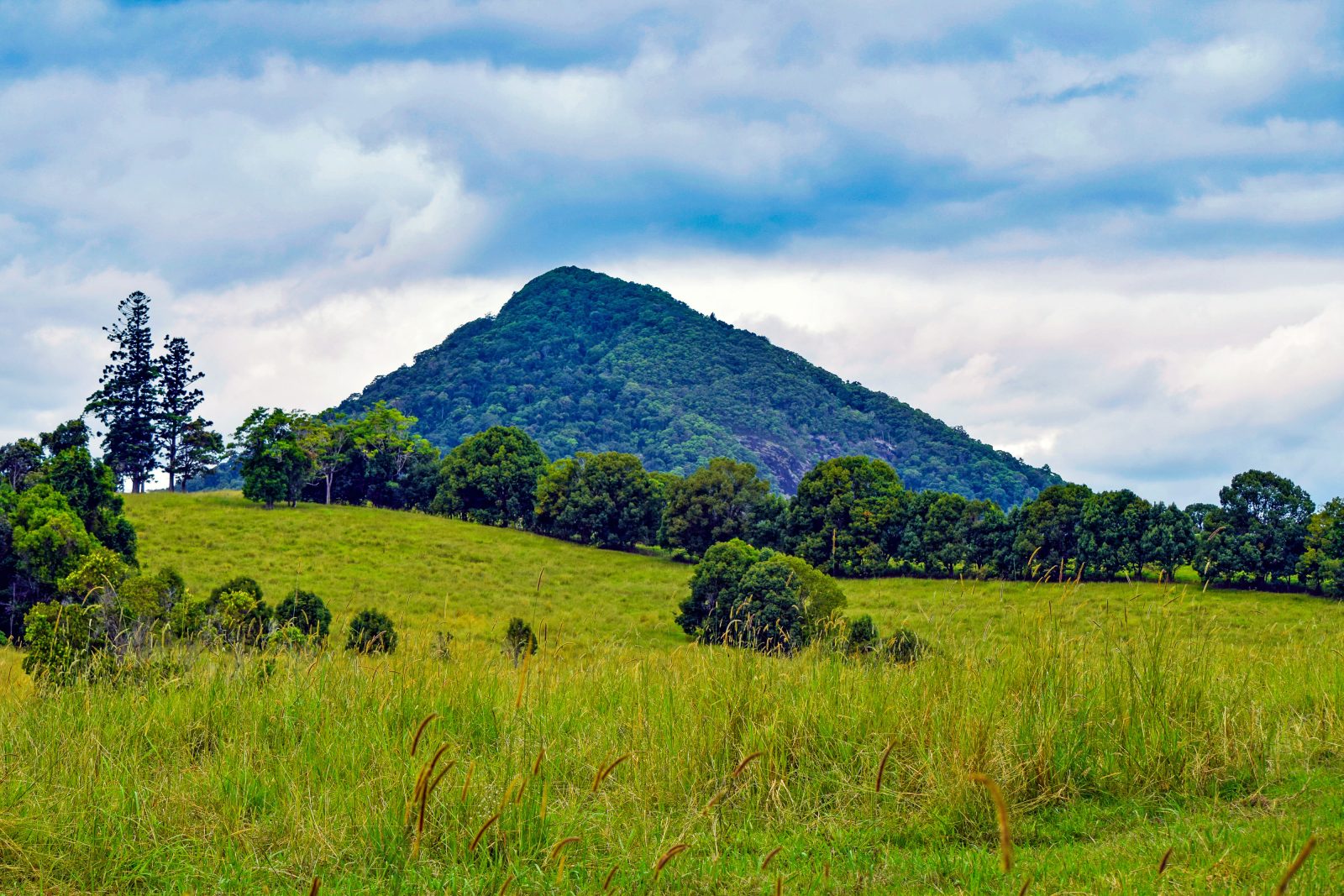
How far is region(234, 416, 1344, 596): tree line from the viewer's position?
4784cm

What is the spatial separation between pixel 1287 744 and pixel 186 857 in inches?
246

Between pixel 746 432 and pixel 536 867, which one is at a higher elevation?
pixel 746 432

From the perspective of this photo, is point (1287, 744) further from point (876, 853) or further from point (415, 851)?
point (415, 851)

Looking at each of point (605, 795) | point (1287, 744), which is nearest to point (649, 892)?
point (605, 795)

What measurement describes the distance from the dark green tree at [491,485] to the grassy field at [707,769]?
2783 inches

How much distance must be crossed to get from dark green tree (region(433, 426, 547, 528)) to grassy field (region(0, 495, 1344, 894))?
232ft

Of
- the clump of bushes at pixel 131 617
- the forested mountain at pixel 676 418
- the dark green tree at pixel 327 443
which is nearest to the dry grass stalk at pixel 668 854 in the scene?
the clump of bushes at pixel 131 617

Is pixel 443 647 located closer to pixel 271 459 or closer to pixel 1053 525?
pixel 1053 525

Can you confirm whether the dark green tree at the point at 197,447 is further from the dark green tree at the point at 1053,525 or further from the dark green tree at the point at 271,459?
the dark green tree at the point at 1053,525

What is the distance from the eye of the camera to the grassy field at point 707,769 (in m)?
4.16

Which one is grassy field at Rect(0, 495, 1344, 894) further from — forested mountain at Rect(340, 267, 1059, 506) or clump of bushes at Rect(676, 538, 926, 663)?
forested mountain at Rect(340, 267, 1059, 506)

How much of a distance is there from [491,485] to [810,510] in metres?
29.2

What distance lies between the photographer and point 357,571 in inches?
2105

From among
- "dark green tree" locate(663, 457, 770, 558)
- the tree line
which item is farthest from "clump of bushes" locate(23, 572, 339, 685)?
"dark green tree" locate(663, 457, 770, 558)
